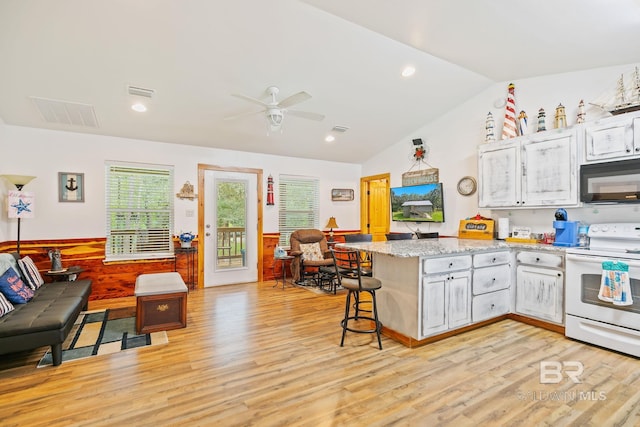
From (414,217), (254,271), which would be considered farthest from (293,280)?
(414,217)

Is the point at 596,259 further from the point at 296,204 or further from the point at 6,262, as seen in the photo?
the point at 6,262

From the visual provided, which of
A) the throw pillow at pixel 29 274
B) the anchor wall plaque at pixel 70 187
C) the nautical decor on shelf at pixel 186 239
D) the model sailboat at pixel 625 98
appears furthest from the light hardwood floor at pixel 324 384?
the anchor wall plaque at pixel 70 187

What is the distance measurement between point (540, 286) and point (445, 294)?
4.11 feet

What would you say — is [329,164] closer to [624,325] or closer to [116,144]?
[116,144]

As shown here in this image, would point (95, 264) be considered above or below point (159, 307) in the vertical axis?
above

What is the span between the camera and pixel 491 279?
11.4 ft

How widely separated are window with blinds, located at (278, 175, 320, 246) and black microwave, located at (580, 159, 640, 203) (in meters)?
4.46

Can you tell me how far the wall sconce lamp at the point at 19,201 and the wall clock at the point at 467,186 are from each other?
5987 millimetres

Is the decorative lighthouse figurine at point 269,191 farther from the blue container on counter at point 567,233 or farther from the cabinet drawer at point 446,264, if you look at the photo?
the blue container on counter at point 567,233

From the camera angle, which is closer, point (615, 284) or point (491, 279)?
point (615, 284)

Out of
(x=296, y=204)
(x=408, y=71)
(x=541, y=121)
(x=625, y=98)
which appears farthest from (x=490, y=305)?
(x=296, y=204)

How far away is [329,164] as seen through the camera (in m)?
6.88

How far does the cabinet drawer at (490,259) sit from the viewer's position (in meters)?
3.33

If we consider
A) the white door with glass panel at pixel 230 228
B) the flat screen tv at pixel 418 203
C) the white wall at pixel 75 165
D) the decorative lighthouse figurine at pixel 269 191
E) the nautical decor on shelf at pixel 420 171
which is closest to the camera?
Answer: the white wall at pixel 75 165
